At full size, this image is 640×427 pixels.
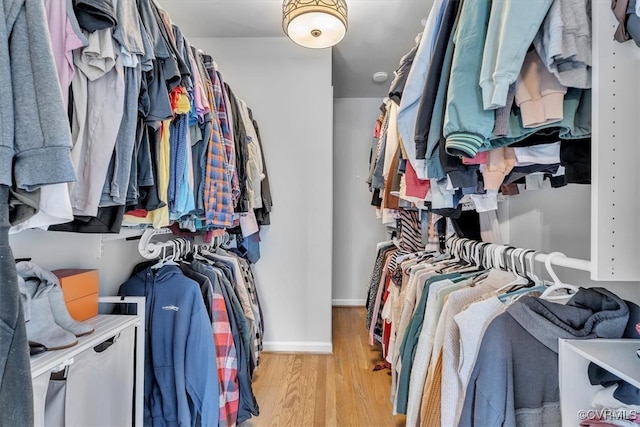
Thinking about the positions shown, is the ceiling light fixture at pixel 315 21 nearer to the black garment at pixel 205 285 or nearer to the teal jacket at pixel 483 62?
the teal jacket at pixel 483 62

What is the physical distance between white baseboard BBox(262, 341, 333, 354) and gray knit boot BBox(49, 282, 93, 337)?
6.18ft

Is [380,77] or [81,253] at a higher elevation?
[380,77]

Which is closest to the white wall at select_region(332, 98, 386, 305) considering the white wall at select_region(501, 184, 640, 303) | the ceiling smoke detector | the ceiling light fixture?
the ceiling smoke detector

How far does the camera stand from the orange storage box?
3.52 feet

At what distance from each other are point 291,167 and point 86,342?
2003 millimetres

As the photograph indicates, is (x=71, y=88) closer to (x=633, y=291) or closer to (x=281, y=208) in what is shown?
(x=633, y=291)

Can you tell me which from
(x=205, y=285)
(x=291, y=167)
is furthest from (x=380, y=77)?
(x=205, y=285)

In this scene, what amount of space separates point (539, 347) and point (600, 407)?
6.2 inches

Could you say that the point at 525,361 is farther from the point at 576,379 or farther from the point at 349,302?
the point at 349,302

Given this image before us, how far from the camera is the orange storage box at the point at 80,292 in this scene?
3.52ft

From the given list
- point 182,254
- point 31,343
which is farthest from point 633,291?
point 182,254

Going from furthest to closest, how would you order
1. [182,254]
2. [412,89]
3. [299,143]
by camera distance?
[299,143], [182,254], [412,89]

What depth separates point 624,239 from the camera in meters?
0.73

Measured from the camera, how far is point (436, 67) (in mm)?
945
